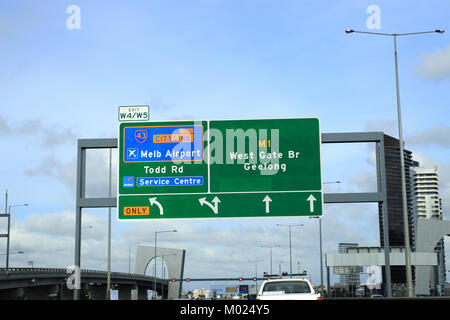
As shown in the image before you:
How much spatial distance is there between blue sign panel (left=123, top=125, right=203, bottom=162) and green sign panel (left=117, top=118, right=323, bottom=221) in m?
0.04

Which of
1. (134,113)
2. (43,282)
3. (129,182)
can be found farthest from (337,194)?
(43,282)

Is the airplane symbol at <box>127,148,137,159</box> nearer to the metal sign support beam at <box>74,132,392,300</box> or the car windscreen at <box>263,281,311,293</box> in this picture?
the metal sign support beam at <box>74,132,392,300</box>

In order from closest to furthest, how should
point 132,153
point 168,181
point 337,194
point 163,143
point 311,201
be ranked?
1. point 311,201
2. point 168,181
3. point 163,143
4. point 132,153
5. point 337,194

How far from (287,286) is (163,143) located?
8.58 meters

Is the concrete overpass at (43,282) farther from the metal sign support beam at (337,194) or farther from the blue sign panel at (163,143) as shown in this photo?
the blue sign panel at (163,143)

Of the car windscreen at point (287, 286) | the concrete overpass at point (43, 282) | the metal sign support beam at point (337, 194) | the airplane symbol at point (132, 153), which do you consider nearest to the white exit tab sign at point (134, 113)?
the airplane symbol at point (132, 153)

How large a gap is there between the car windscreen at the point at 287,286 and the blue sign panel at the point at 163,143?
6.97 metres

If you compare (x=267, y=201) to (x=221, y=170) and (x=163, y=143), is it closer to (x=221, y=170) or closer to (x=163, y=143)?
(x=221, y=170)

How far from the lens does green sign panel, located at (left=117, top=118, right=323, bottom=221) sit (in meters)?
26.0

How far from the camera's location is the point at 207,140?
26.8 m

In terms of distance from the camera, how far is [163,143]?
27.0m

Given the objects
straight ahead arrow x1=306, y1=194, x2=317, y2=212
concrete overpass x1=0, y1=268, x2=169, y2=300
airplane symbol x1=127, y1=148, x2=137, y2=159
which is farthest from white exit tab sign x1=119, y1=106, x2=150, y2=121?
concrete overpass x1=0, y1=268, x2=169, y2=300
